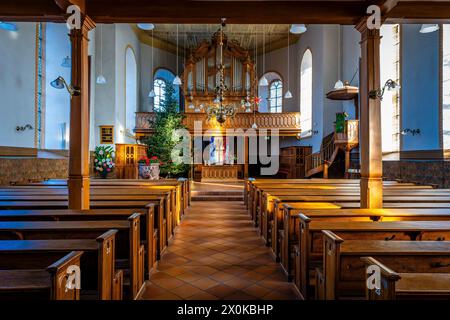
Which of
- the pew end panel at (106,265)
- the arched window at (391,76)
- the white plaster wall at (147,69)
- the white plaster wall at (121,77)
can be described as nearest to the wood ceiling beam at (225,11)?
the pew end panel at (106,265)

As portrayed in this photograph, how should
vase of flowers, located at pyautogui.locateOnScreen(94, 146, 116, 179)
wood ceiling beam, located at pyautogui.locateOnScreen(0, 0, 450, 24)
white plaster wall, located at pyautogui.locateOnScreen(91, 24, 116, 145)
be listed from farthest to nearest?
white plaster wall, located at pyautogui.locateOnScreen(91, 24, 116, 145), vase of flowers, located at pyautogui.locateOnScreen(94, 146, 116, 179), wood ceiling beam, located at pyautogui.locateOnScreen(0, 0, 450, 24)

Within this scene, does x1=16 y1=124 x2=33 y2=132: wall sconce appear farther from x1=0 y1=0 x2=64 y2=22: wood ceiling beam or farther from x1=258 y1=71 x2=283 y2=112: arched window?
x1=258 y1=71 x2=283 y2=112: arched window

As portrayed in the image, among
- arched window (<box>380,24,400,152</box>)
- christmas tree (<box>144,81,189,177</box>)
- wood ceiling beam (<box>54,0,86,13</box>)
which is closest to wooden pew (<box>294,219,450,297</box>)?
wood ceiling beam (<box>54,0,86,13</box>)

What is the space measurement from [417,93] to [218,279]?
25.4ft

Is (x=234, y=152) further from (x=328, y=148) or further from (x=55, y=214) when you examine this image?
(x=55, y=214)

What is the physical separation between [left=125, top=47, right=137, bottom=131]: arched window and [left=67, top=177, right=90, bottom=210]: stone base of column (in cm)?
966

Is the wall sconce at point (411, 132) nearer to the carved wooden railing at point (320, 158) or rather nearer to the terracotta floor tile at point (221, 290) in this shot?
the carved wooden railing at point (320, 158)

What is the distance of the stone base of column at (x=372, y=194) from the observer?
4047 mm

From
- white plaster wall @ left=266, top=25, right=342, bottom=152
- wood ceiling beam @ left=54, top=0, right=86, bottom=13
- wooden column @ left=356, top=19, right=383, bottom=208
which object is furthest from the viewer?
white plaster wall @ left=266, top=25, right=342, bottom=152

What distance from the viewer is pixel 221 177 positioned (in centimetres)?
1345

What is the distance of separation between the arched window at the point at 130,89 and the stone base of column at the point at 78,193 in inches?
381

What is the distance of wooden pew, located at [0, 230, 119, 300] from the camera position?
2.02m

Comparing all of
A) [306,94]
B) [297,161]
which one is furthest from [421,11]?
[306,94]
